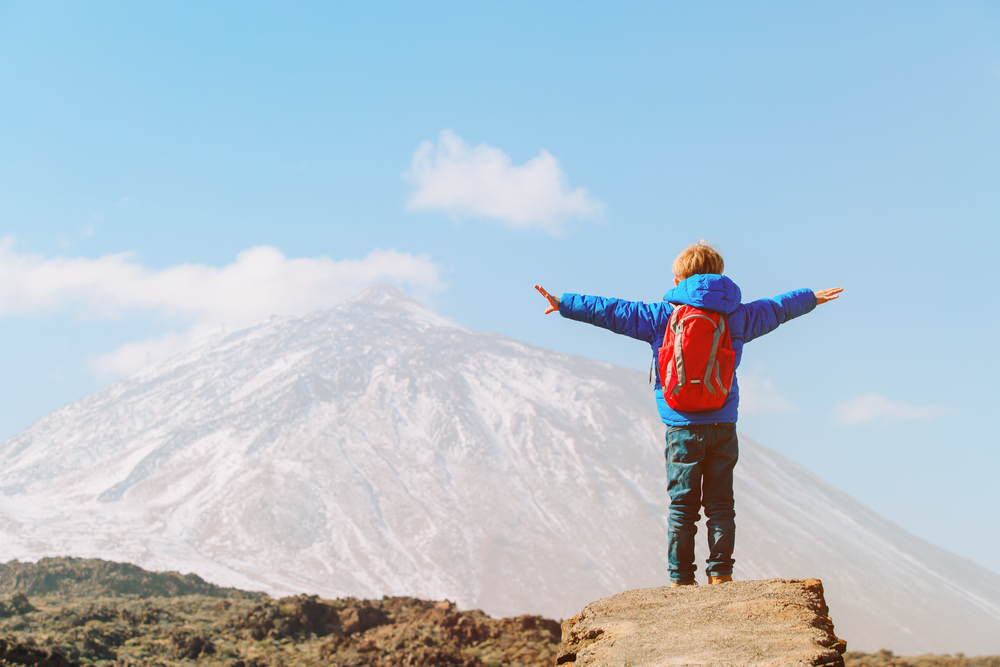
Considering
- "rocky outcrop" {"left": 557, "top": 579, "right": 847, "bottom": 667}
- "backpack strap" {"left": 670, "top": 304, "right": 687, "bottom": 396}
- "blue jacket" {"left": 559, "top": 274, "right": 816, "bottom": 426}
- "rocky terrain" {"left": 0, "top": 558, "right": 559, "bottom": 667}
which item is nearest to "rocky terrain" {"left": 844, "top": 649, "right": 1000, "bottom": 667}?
"rocky terrain" {"left": 0, "top": 558, "right": 559, "bottom": 667}

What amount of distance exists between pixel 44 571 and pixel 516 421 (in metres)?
121

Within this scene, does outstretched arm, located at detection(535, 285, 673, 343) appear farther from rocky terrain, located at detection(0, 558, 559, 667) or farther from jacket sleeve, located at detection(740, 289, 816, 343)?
rocky terrain, located at detection(0, 558, 559, 667)

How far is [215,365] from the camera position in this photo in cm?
17225

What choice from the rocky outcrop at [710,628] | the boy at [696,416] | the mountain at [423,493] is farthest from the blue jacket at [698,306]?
the mountain at [423,493]

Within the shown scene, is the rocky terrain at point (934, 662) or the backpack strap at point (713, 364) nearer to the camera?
the backpack strap at point (713, 364)

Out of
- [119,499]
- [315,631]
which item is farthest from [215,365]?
[315,631]

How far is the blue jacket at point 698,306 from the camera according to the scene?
4961mm

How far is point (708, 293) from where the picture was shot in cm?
495

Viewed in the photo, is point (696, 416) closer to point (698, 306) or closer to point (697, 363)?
point (697, 363)

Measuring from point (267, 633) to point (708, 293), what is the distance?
43.9 feet

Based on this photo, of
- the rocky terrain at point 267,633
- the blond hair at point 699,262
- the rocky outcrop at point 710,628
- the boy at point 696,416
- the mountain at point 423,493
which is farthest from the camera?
the mountain at point 423,493

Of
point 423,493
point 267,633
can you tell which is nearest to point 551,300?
point 267,633

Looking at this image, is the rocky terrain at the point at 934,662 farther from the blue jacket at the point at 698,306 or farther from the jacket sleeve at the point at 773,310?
the blue jacket at the point at 698,306

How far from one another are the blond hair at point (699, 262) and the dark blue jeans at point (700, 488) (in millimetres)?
984
